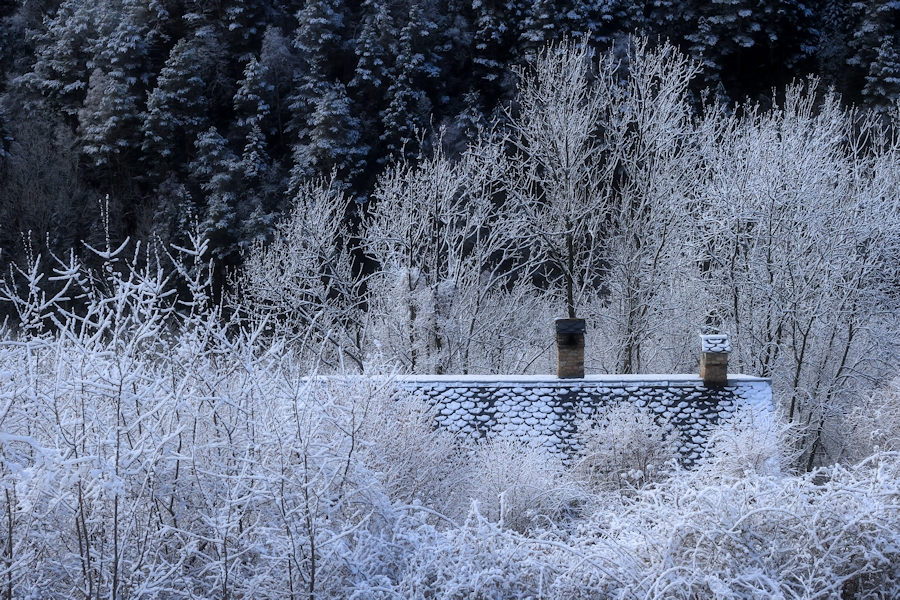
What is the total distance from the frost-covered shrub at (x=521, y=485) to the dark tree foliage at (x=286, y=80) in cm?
2092

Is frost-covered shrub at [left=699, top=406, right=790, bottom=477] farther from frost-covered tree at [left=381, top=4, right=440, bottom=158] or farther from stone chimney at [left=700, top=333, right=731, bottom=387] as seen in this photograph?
frost-covered tree at [left=381, top=4, right=440, bottom=158]

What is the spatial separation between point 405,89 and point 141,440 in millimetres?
28473

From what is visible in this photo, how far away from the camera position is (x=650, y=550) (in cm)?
581

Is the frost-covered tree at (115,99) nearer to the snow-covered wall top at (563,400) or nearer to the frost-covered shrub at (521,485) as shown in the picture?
the snow-covered wall top at (563,400)

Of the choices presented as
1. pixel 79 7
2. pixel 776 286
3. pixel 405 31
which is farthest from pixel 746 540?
pixel 79 7

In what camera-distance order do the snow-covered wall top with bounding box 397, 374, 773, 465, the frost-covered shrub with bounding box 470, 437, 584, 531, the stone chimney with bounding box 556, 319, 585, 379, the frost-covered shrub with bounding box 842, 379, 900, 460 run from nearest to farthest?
the frost-covered shrub with bounding box 470, 437, 584, 531, the snow-covered wall top with bounding box 397, 374, 773, 465, the stone chimney with bounding box 556, 319, 585, 379, the frost-covered shrub with bounding box 842, 379, 900, 460

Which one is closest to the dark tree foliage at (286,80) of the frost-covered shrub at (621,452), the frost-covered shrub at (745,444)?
the frost-covered shrub at (621,452)

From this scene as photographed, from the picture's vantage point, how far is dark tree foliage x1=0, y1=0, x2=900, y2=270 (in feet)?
101

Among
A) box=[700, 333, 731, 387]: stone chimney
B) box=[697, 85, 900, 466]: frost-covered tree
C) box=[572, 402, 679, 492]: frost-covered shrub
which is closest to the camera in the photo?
box=[572, 402, 679, 492]: frost-covered shrub

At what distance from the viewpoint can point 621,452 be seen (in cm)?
1066

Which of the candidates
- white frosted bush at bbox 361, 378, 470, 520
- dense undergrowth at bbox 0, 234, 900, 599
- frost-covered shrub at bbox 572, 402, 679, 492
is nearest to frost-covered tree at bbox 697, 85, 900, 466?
frost-covered shrub at bbox 572, 402, 679, 492

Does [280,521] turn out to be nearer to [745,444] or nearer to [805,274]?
[745,444]

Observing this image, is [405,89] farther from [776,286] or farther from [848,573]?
[848,573]

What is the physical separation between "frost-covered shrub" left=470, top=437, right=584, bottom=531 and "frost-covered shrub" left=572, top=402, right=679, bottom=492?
414 millimetres
